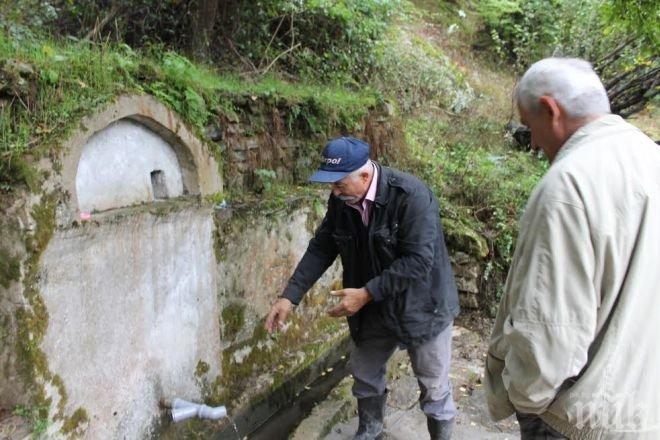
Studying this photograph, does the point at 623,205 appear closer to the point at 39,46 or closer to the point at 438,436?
the point at 438,436

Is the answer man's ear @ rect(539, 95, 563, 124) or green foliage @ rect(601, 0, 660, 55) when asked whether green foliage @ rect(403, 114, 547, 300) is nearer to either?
green foliage @ rect(601, 0, 660, 55)

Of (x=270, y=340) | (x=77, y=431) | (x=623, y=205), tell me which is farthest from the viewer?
(x=270, y=340)

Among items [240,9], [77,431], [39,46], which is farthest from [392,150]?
[77,431]

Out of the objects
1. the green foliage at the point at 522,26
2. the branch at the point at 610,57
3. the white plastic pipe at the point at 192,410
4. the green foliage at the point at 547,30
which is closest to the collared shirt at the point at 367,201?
the white plastic pipe at the point at 192,410

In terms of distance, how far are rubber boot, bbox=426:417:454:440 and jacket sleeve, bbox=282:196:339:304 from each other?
1.13m

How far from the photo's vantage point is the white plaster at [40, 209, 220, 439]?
2.61 m

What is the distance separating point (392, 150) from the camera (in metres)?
6.41

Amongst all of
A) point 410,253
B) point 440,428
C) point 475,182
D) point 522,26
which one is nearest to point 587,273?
point 410,253

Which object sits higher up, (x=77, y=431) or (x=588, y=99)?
(x=588, y=99)

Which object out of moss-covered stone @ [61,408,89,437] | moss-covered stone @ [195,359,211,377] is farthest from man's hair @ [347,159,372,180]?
moss-covered stone @ [61,408,89,437]

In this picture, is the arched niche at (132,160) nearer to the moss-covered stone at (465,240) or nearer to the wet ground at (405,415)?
the wet ground at (405,415)

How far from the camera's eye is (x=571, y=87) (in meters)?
1.71

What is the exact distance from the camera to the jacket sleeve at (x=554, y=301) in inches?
62.6

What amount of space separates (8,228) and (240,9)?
4422 mm
